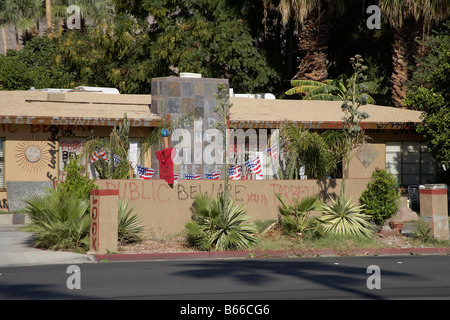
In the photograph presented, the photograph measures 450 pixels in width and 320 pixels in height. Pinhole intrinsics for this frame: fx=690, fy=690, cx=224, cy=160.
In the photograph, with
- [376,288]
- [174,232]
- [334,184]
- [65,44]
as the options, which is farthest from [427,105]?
[65,44]

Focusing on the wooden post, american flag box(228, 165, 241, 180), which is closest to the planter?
american flag box(228, 165, 241, 180)

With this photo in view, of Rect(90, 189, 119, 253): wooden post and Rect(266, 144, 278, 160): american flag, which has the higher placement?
Rect(266, 144, 278, 160): american flag

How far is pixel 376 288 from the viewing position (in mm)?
10922

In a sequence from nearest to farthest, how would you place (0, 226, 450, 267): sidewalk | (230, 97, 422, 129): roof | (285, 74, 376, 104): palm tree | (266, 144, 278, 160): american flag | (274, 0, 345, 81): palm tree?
1. (0, 226, 450, 267): sidewalk
2. (266, 144, 278, 160): american flag
3. (230, 97, 422, 129): roof
4. (285, 74, 376, 104): palm tree
5. (274, 0, 345, 81): palm tree

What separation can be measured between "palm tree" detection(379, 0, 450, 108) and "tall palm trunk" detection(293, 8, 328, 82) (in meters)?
3.73

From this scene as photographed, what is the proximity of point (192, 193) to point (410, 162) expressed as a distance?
36.1ft

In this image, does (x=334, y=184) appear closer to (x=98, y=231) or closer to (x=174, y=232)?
(x=174, y=232)

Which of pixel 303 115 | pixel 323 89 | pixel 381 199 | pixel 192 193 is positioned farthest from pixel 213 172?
pixel 323 89

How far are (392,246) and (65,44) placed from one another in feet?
78.3

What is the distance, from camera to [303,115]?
2570 centimetres

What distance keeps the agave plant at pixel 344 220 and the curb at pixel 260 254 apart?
38.0 inches

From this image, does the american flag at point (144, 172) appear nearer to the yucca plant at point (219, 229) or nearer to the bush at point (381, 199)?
the yucca plant at point (219, 229)

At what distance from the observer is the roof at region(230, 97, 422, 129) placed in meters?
24.2

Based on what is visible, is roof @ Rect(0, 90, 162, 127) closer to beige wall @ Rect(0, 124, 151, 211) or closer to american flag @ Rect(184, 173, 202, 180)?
beige wall @ Rect(0, 124, 151, 211)
